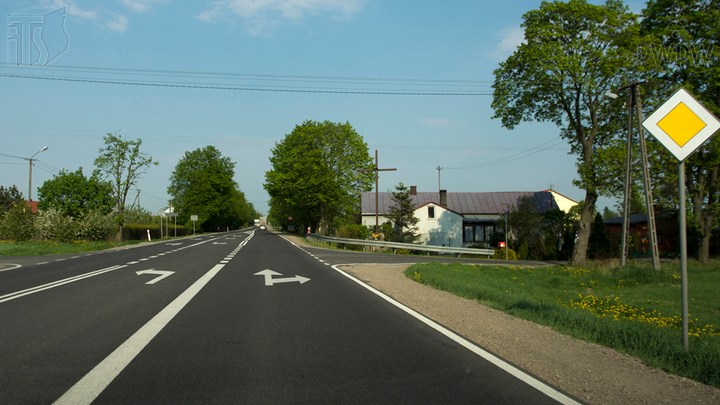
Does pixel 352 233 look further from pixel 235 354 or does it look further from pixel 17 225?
pixel 235 354

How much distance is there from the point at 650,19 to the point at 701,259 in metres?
13.8

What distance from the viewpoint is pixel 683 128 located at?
5.49m

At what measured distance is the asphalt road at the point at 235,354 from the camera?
13.0ft

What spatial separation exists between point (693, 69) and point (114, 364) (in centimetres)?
2922

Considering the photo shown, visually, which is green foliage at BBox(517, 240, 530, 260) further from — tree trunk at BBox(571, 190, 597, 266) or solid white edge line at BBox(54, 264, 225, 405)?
solid white edge line at BBox(54, 264, 225, 405)

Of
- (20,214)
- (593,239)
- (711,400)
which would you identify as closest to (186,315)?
(711,400)

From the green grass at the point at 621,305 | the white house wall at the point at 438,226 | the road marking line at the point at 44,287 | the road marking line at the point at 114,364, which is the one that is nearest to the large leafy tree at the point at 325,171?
the white house wall at the point at 438,226

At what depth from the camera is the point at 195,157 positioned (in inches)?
3219

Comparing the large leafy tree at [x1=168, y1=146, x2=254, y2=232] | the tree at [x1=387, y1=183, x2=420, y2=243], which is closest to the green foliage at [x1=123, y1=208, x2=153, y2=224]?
the large leafy tree at [x1=168, y1=146, x2=254, y2=232]

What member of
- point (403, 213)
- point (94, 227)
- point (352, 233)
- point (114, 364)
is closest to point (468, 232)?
point (403, 213)

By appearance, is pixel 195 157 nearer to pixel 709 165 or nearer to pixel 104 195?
pixel 104 195

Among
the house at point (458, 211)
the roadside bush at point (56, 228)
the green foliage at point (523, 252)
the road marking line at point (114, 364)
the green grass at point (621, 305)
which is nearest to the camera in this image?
the road marking line at point (114, 364)

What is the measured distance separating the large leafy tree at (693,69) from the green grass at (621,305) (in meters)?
4.23

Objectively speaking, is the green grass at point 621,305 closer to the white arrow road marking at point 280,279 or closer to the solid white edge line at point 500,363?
the solid white edge line at point 500,363
